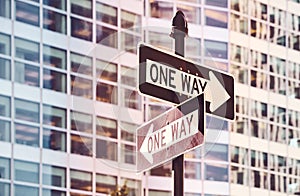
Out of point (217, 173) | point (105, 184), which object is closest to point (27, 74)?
point (105, 184)

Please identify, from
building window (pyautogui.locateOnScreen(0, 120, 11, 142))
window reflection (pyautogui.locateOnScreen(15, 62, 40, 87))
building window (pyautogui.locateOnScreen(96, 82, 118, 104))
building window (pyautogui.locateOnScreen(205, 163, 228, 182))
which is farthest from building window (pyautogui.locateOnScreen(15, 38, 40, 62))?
building window (pyautogui.locateOnScreen(96, 82, 118, 104))

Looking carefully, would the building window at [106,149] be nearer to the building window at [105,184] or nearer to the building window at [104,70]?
the building window at [104,70]

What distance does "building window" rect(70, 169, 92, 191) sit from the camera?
28328mm

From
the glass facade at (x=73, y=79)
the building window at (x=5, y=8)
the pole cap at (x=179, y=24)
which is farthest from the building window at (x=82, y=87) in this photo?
the building window at (x=5, y=8)

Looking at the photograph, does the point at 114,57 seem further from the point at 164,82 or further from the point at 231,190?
the point at 231,190

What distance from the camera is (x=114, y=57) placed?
2479mm

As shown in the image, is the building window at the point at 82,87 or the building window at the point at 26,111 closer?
the building window at the point at 82,87

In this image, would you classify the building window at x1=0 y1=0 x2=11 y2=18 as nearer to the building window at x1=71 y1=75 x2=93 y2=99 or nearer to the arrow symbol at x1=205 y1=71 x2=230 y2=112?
the building window at x1=71 y1=75 x2=93 y2=99

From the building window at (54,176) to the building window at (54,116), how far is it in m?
1.15

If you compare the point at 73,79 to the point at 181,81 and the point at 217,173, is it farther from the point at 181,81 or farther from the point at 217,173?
the point at 181,81

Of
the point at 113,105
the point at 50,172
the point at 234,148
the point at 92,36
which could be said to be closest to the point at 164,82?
the point at 113,105

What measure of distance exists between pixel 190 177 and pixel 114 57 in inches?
1129

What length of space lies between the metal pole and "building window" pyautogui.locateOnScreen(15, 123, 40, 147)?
2450cm

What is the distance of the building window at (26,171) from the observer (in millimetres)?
26672
